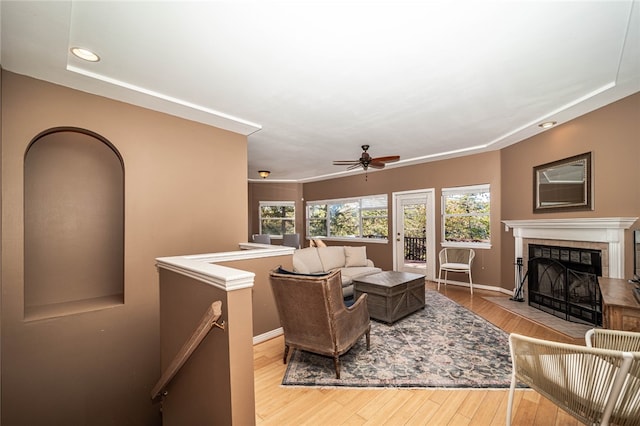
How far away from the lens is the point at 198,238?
3510 millimetres

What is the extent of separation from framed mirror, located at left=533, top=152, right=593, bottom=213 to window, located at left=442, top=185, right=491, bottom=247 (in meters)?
1.08

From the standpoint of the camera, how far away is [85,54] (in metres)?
2.19

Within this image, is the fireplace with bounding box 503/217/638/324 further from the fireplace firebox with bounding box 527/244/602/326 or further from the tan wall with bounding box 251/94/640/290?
the tan wall with bounding box 251/94/640/290

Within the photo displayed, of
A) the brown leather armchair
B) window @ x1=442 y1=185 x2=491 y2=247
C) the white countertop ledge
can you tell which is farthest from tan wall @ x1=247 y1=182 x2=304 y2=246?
the brown leather armchair

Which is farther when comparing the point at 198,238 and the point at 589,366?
the point at 198,238

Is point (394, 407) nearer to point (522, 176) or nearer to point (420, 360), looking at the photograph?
point (420, 360)

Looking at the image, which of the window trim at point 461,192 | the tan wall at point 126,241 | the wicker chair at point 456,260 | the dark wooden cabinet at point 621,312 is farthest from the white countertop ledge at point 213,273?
the window trim at point 461,192

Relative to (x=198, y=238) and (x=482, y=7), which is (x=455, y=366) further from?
(x=198, y=238)

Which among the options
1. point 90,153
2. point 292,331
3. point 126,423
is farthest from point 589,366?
point 90,153

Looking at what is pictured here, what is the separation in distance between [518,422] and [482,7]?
2.86 meters

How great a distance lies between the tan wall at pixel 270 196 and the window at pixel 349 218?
0.35m

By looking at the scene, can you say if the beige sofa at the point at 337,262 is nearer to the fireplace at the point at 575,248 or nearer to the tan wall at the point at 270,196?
the fireplace at the point at 575,248

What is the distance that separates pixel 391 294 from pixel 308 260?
5.52ft

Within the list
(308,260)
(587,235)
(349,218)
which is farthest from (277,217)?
(587,235)
